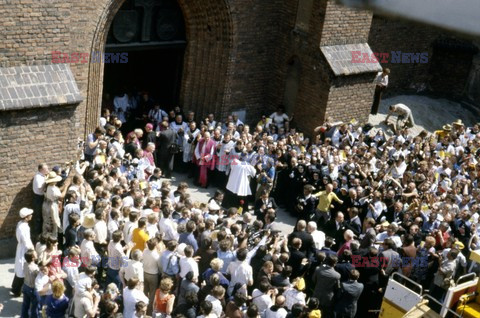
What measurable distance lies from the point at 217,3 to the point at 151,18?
5.05 feet

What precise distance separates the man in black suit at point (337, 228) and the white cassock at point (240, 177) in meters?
2.11

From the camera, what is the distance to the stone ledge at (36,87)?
10180 millimetres

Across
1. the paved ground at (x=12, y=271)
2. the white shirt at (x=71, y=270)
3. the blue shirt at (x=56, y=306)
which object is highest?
the white shirt at (x=71, y=270)

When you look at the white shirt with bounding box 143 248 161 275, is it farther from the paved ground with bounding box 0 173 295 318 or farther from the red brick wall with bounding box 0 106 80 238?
the red brick wall with bounding box 0 106 80 238

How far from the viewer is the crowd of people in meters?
8.30

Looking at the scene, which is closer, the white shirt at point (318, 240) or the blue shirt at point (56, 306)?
the blue shirt at point (56, 306)

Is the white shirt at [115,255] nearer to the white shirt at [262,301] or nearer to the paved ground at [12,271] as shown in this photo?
the paved ground at [12,271]

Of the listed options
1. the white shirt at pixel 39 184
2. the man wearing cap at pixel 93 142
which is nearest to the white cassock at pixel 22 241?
the white shirt at pixel 39 184

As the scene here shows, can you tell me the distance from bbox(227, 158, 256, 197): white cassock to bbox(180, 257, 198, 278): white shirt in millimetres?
4507

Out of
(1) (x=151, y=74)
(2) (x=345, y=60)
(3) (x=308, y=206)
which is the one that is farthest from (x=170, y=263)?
(1) (x=151, y=74)

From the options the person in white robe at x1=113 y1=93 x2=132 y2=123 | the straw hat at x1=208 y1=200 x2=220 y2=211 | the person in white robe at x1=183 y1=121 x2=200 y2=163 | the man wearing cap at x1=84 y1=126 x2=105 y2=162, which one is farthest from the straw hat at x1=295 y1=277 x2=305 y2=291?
the person in white robe at x1=113 y1=93 x2=132 y2=123

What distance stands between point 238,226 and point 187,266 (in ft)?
3.96

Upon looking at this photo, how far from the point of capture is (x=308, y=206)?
485 inches

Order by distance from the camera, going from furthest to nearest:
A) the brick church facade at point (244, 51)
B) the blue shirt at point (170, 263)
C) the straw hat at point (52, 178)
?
the brick church facade at point (244, 51) < the straw hat at point (52, 178) < the blue shirt at point (170, 263)
